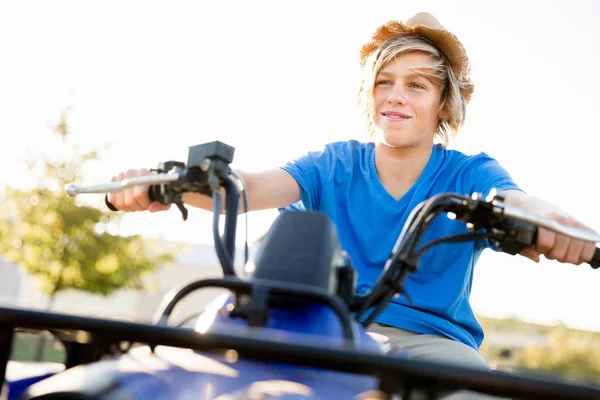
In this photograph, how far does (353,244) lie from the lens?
2.78 m

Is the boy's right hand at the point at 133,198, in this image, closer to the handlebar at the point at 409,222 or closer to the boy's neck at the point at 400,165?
the handlebar at the point at 409,222

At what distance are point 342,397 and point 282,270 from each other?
34 centimetres

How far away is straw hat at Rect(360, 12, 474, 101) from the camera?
312 centimetres

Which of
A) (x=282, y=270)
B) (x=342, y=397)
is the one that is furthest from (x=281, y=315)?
(x=342, y=397)

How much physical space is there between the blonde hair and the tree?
17.0 m

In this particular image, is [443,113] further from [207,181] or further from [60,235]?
[60,235]

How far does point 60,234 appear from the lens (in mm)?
19391

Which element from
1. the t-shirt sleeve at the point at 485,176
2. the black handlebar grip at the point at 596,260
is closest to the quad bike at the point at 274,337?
the black handlebar grip at the point at 596,260

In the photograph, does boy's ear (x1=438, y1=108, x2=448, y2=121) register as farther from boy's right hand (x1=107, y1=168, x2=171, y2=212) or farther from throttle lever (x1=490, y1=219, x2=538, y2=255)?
boy's right hand (x1=107, y1=168, x2=171, y2=212)

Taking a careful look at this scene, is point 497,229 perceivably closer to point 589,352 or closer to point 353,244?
point 353,244

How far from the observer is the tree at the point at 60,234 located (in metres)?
19.3

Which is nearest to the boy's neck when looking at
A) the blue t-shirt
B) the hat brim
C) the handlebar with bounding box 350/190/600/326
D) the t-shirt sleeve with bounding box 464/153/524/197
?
the blue t-shirt

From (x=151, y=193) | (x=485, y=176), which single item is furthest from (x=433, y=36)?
(x=151, y=193)

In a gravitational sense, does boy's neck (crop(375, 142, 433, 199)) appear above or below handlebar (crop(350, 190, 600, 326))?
above
